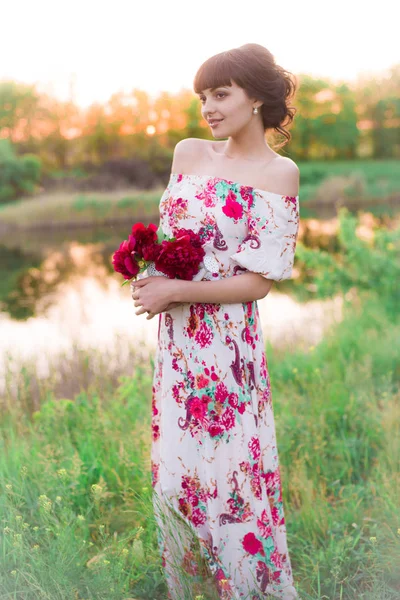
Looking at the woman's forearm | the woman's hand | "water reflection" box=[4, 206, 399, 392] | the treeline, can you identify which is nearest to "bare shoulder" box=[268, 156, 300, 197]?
the woman's forearm

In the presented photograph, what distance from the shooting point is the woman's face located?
2.07 metres

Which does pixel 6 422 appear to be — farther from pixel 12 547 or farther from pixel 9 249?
pixel 9 249

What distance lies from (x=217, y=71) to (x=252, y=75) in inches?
4.4

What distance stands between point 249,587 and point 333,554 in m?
0.50

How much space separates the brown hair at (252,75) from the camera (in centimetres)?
203

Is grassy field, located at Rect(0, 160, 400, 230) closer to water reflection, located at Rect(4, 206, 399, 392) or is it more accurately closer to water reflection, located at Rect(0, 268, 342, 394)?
water reflection, located at Rect(4, 206, 399, 392)

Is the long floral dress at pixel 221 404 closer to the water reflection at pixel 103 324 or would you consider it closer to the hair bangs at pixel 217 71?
the hair bangs at pixel 217 71

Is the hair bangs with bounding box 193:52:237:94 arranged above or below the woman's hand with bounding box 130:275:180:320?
above

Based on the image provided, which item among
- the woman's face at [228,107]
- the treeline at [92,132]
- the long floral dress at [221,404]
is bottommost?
the long floral dress at [221,404]

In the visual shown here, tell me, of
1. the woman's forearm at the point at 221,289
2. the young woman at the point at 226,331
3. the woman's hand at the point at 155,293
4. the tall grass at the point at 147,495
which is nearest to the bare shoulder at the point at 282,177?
the young woman at the point at 226,331

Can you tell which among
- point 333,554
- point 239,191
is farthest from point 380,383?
point 239,191

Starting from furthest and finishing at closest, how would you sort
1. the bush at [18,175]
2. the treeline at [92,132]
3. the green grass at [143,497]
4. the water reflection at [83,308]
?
the treeline at [92,132] < the bush at [18,175] < the water reflection at [83,308] < the green grass at [143,497]

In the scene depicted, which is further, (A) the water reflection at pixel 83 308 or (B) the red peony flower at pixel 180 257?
(A) the water reflection at pixel 83 308

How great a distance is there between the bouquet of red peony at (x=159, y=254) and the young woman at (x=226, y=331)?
0.13 feet
